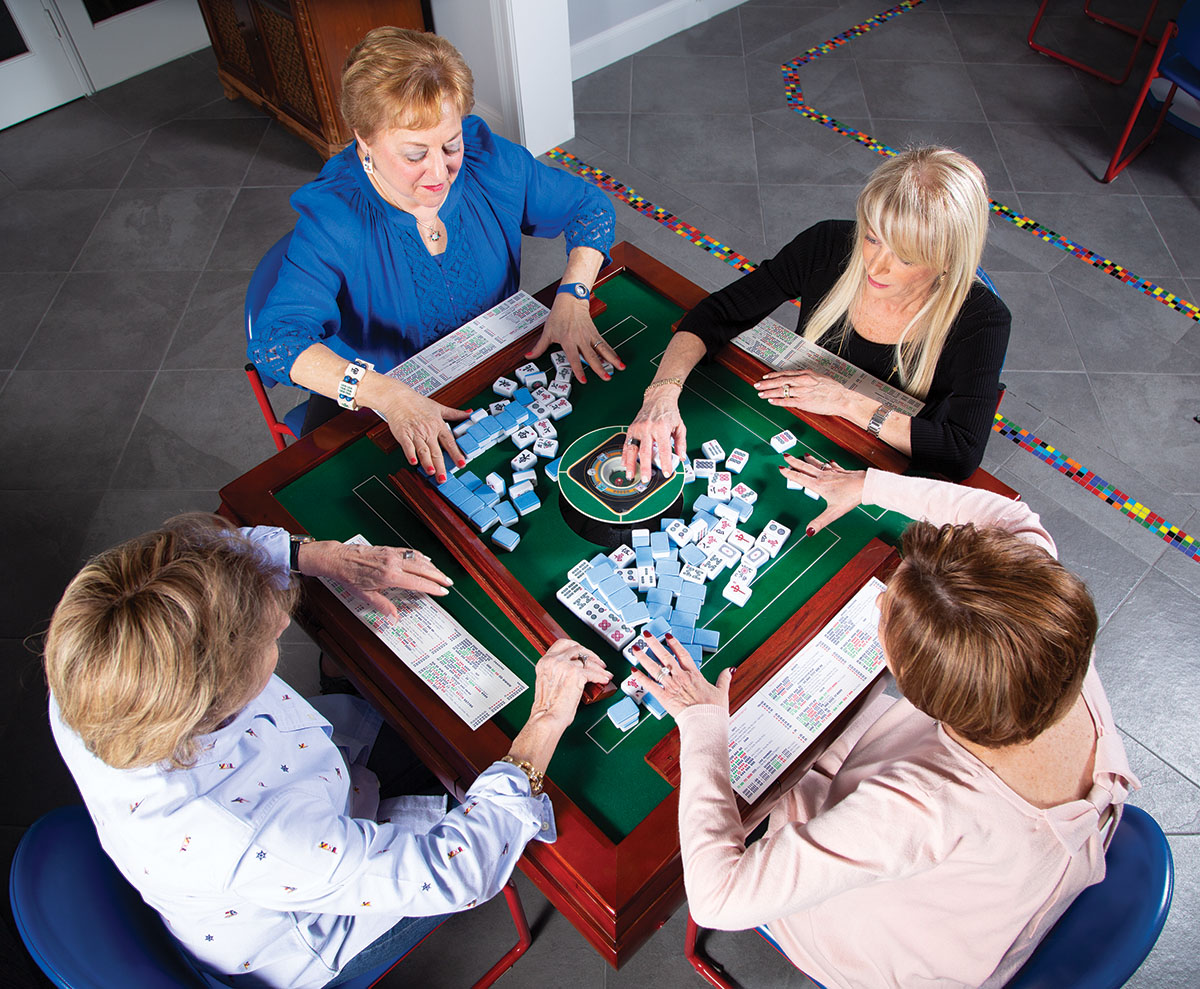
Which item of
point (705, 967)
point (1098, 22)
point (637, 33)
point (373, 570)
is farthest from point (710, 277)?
point (1098, 22)

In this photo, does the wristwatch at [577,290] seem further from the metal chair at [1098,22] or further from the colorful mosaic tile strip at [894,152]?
the metal chair at [1098,22]

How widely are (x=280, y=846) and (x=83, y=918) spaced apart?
1.24 feet

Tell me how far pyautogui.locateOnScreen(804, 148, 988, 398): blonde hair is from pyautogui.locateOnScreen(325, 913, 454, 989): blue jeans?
184 cm

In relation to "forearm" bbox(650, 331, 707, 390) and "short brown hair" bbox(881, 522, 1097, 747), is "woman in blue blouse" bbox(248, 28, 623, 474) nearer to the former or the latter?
"forearm" bbox(650, 331, 707, 390)

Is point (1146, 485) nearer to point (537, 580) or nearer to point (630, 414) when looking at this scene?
point (630, 414)

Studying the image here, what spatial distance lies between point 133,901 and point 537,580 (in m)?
0.97

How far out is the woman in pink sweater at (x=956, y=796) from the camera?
1287 millimetres

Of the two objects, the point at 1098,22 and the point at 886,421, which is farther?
the point at 1098,22

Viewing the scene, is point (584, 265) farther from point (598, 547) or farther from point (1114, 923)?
point (1114, 923)

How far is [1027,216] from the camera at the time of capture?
177 inches

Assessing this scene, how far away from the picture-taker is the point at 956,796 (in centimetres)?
136

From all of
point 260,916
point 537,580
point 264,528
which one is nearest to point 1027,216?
point 537,580

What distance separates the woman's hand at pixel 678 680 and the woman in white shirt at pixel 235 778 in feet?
0.38

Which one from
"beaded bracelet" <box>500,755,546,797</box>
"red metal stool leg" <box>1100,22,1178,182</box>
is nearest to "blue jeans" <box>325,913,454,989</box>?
"beaded bracelet" <box>500,755,546,797</box>
